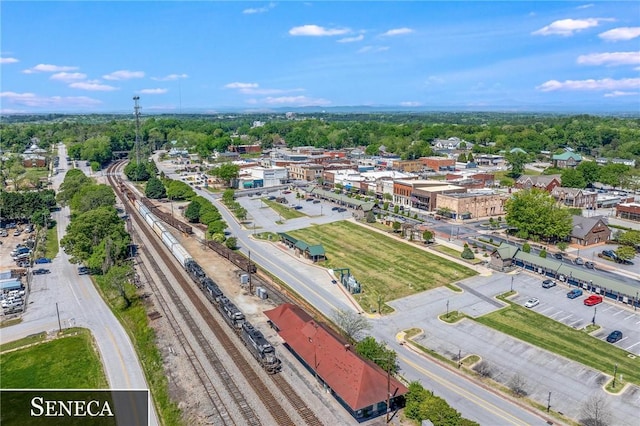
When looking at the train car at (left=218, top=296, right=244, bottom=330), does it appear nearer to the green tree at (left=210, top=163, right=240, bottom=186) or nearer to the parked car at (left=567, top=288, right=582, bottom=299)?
the parked car at (left=567, top=288, right=582, bottom=299)

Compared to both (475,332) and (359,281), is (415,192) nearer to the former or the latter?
(359,281)

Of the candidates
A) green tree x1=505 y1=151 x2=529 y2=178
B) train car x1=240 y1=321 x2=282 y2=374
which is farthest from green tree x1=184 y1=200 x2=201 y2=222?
green tree x1=505 y1=151 x2=529 y2=178

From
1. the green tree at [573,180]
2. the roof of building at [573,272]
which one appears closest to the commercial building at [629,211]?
the green tree at [573,180]

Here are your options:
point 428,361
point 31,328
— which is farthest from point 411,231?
point 31,328

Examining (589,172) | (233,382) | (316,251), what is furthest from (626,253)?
(589,172)

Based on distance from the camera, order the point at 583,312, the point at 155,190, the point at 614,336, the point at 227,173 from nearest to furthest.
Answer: the point at 614,336
the point at 583,312
the point at 155,190
the point at 227,173

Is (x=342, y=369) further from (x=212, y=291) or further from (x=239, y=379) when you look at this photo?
(x=212, y=291)
